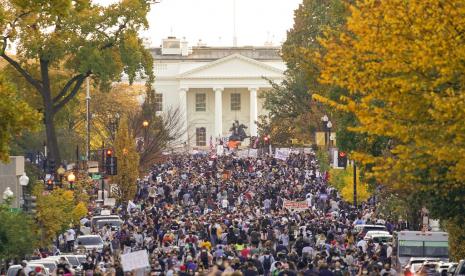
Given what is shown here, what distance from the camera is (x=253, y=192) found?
7656 centimetres

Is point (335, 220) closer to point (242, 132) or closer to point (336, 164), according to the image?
point (336, 164)

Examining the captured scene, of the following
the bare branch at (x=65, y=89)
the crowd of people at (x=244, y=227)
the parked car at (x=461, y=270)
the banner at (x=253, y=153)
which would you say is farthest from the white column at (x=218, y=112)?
the parked car at (x=461, y=270)

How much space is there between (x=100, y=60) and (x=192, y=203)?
11248 millimetres

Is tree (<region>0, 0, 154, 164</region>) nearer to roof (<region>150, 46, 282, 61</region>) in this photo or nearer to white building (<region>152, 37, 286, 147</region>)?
white building (<region>152, 37, 286, 147</region>)

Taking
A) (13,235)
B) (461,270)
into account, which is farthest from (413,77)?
(13,235)

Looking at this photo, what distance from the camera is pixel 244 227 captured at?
178ft

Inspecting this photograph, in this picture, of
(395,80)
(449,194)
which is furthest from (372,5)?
(449,194)

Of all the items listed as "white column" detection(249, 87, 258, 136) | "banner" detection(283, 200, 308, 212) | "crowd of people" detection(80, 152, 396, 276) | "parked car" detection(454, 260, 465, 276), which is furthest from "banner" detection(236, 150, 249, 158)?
"parked car" detection(454, 260, 465, 276)

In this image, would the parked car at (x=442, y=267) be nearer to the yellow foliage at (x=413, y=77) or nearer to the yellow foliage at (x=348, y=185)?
the yellow foliage at (x=413, y=77)

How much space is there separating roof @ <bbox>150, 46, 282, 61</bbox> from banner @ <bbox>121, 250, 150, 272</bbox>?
143 meters

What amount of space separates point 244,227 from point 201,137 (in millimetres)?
114307

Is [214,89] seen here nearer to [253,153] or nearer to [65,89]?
[253,153]

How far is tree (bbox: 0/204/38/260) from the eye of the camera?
1619 inches

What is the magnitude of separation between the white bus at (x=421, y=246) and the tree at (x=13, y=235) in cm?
915
